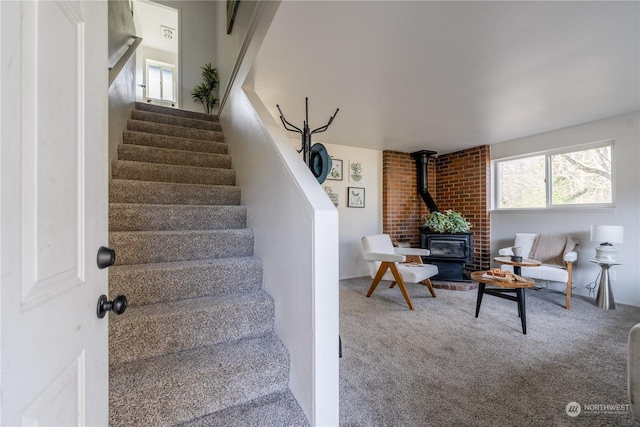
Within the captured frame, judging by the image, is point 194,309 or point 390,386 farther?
point 390,386

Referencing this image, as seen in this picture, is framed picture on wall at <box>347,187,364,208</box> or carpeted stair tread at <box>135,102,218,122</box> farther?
framed picture on wall at <box>347,187,364,208</box>

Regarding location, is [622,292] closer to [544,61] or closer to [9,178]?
[544,61]

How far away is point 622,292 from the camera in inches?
122

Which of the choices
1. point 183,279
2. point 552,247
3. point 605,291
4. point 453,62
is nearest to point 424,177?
point 552,247

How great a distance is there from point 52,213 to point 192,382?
91 centimetres

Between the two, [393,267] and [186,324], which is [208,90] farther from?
[186,324]

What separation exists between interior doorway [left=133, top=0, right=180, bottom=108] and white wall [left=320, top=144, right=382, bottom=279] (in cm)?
317

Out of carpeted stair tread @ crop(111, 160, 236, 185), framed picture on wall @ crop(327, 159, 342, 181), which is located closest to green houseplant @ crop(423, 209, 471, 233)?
framed picture on wall @ crop(327, 159, 342, 181)

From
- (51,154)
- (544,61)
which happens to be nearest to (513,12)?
(544,61)

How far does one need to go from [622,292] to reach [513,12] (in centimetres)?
348

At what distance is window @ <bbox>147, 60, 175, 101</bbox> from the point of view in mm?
5344

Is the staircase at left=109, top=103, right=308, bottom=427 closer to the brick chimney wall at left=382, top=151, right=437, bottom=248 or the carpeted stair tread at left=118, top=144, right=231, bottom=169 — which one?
the carpeted stair tread at left=118, top=144, right=231, bottom=169

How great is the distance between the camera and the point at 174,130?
289cm

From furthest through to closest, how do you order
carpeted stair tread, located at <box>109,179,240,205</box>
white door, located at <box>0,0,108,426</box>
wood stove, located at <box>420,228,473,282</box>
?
wood stove, located at <box>420,228,473,282</box>, carpeted stair tread, located at <box>109,179,240,205</box>, white door, located at <box>0,0,108,426</box>
